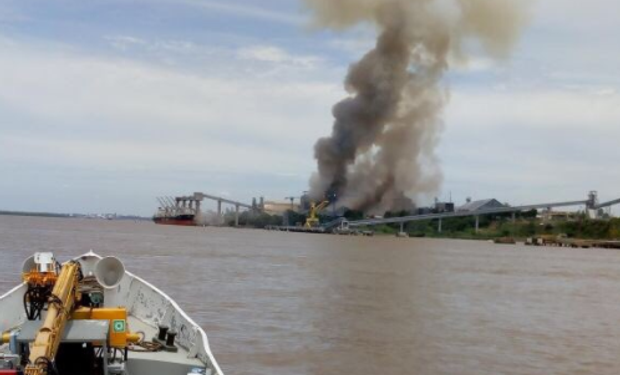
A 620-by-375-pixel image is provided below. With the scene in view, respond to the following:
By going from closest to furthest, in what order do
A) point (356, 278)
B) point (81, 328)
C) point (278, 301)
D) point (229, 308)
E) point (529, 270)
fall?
point (81, 328), point (229, 308), point (278, 301), point (356, 278), point (529, 270)

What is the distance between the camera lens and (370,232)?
134 metres

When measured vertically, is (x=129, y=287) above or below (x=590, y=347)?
above

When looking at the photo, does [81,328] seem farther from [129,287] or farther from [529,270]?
[529,270]

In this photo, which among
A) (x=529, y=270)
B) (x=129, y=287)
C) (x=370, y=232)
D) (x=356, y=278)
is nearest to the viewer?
(x=129, y=287)

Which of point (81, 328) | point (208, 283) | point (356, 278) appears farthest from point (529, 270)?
point (81, 328)

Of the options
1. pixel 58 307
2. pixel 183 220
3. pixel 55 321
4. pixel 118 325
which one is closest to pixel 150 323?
pixel 118 325

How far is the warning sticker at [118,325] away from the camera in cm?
902

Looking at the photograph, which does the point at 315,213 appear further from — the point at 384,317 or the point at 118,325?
the point at 118,325

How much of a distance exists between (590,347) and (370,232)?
11139 centimetres

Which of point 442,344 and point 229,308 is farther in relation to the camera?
point 229,308

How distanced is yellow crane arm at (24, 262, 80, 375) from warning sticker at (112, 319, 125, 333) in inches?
19.7

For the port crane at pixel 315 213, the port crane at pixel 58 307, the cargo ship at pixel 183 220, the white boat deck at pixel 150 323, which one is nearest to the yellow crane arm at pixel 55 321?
the port crane at pixel 58 307

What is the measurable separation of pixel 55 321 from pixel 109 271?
2793 millimetres

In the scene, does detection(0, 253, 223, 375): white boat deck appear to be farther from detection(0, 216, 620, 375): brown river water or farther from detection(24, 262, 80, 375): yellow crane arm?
detection(0, 216, 620, 375): brown river water
